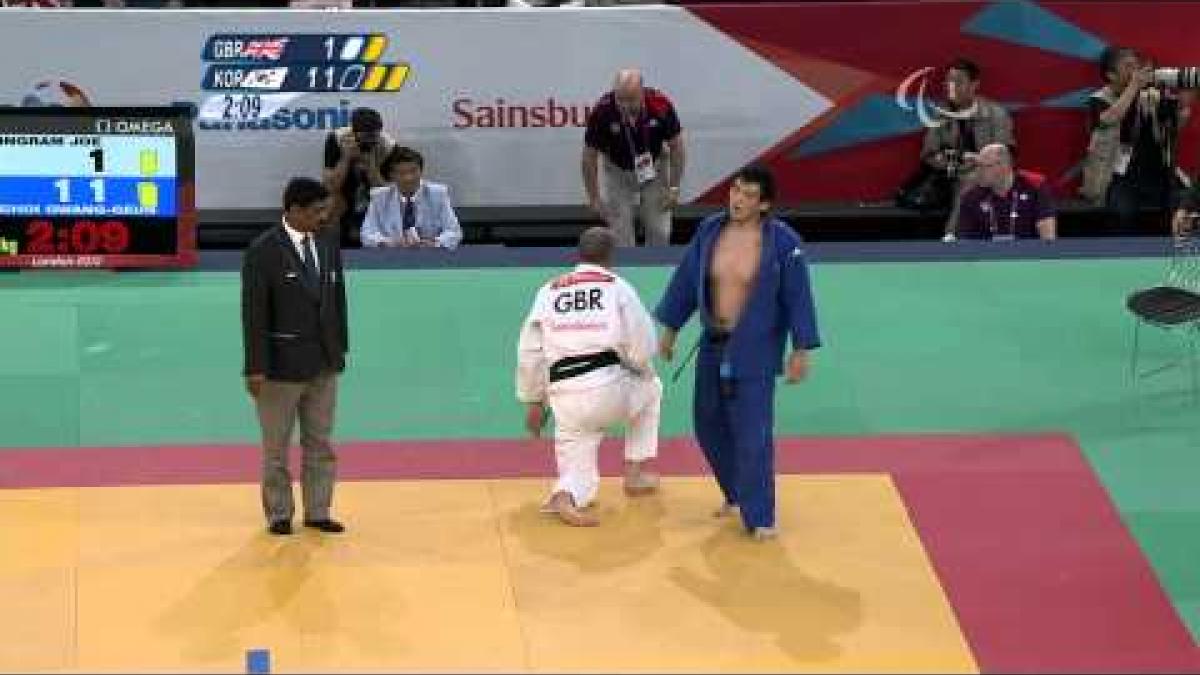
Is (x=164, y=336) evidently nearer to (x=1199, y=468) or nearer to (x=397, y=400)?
(x=397, y=400)

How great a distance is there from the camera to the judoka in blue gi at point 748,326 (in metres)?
11.9

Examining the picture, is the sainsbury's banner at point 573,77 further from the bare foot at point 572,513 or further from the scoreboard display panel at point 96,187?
the bare foot at point 572,513

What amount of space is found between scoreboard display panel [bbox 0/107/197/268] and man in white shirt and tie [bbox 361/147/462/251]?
4.09ft

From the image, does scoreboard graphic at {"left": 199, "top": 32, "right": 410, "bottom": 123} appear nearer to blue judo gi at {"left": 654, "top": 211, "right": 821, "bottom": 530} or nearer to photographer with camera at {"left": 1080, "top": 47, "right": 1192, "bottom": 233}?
photographer with camera at {"left": 1080, "top": 47, "right": 1192, "bottom": 233}

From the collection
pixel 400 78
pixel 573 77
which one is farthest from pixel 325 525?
pixel 573 77

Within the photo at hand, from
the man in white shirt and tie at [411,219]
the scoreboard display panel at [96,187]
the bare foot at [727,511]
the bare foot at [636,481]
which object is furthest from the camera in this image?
the man in white shirt and tie at [411,219]

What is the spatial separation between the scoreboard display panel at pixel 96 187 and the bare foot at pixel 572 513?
522 centimetres

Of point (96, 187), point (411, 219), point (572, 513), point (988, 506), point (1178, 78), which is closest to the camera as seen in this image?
point (572, 513)

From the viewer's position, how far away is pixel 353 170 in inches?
680

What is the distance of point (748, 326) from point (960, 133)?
6559 millimetres

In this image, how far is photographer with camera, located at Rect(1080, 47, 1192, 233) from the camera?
58.7ft

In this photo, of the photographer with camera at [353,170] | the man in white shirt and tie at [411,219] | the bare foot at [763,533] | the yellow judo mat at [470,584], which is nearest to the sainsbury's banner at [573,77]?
the photographer with camera at [353,170]

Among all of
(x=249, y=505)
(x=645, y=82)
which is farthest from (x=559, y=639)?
(x=645, y=82)

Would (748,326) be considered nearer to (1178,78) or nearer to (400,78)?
(400,78)
